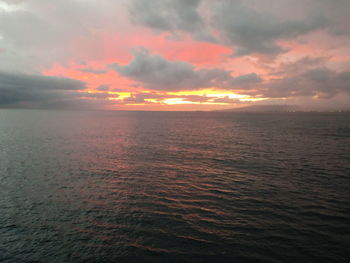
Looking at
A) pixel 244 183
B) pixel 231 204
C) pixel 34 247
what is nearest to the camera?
pixel 34 247

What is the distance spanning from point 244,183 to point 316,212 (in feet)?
36.0

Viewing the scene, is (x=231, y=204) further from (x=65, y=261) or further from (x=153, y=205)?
(x=65, y=261)

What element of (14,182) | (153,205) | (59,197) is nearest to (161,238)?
(153,205)

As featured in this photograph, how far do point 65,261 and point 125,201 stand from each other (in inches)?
445

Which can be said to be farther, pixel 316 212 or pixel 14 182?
pixel 14 182

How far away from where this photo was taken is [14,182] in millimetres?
34781

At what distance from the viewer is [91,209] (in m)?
26.0

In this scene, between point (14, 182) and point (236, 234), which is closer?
point (236, 234)

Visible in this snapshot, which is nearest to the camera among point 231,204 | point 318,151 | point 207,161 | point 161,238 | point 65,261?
point 65,261

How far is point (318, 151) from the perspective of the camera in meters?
58.4

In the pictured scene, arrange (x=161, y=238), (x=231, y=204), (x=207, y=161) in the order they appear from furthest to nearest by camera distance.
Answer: (x=207, y=161) < (x=231, y=204) < (x=161, y=238)

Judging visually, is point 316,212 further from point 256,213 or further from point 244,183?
point 244,183

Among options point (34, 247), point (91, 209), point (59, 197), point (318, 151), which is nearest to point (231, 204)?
point (91, 209)

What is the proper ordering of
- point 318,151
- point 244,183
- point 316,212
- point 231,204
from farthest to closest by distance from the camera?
point 318,151
point 244,183
point 231,204
point 316,212
